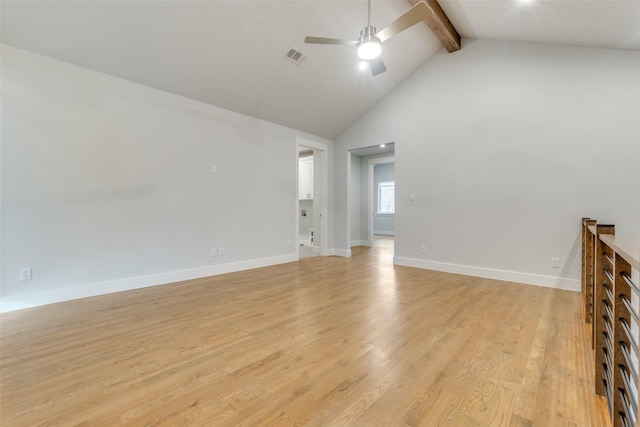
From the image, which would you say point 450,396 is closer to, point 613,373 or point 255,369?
point 613,373

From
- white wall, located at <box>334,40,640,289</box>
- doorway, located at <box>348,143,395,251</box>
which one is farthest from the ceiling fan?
doorway, located at <box>348,143,395,251</box>

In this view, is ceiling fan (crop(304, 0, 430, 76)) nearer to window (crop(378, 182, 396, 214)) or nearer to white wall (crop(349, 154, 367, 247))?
white wall (crop(349, 154, 367, 247))

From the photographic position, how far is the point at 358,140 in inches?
219

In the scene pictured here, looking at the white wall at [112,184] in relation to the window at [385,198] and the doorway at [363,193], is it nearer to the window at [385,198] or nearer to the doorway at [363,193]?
the doorway at [363,193]

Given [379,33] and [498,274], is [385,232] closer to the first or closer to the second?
[498,274]

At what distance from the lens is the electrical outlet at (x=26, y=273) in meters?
2.73

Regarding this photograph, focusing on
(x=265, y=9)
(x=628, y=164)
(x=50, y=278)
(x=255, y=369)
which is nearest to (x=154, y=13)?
(x=265, y=9)

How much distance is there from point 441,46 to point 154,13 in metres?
4.05

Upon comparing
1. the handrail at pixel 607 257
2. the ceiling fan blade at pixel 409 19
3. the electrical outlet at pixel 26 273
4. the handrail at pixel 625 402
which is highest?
the ceiling fan blade at pixel 409 19

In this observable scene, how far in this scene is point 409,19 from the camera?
2.16 meters

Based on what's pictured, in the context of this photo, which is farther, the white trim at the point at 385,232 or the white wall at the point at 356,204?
the white trim at the point at 385,232

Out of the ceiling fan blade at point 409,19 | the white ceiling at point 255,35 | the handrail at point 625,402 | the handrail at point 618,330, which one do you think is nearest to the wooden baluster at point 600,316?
the handrail at point 618,330

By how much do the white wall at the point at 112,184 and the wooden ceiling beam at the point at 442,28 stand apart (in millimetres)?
3007

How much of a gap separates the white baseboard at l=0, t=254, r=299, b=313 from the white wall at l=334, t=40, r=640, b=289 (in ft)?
9.69
